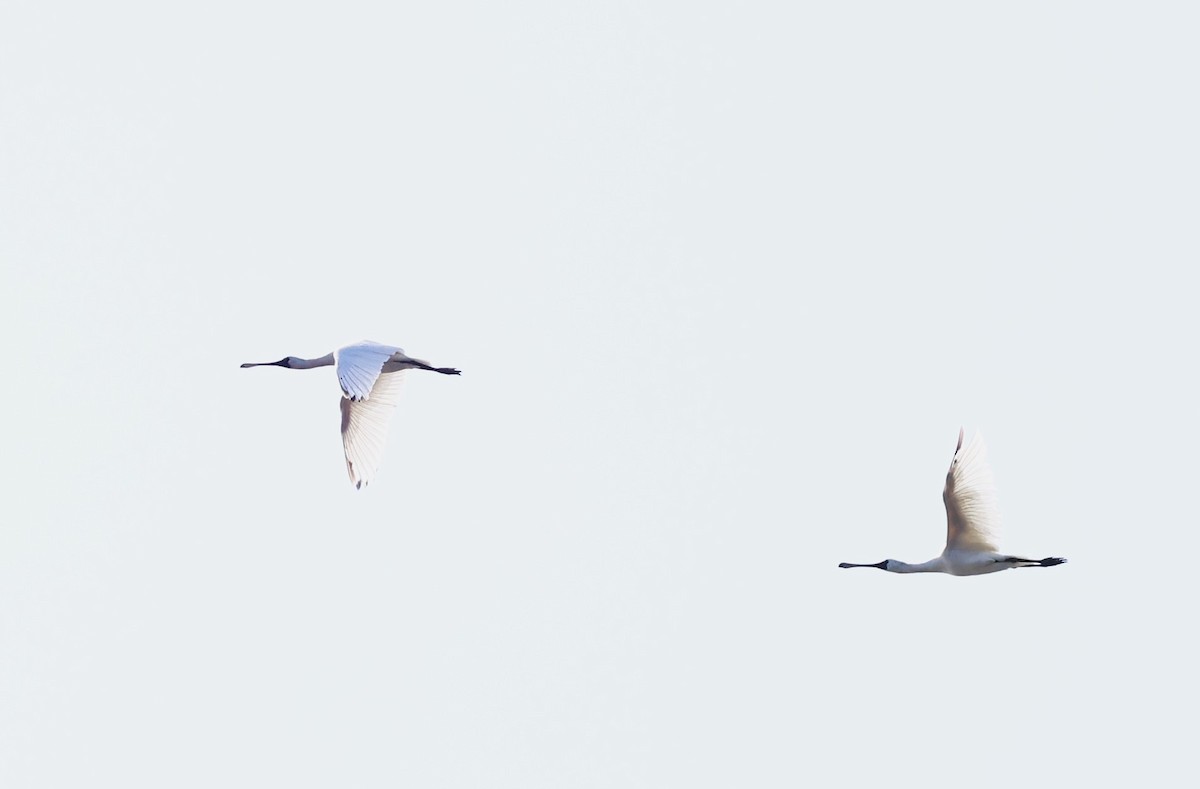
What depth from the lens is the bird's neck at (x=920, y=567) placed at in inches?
787

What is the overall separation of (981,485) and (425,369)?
5988 millimetres

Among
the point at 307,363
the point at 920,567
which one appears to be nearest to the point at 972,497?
the point at 920,567

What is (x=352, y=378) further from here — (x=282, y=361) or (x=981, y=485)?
(x=981, y=485)

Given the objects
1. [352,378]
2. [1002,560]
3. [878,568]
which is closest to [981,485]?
[1002,560]

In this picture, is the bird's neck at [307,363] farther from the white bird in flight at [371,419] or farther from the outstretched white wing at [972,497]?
the outstretched white wing at [972,497]

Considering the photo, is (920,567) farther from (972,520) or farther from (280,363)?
(280,363)

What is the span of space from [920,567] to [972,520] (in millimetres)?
1081

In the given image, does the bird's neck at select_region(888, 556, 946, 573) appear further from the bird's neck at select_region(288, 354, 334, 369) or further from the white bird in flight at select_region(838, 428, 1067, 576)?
the bird's neck at select_region(288, 354, 334, 369)

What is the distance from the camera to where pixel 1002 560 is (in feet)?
64.0

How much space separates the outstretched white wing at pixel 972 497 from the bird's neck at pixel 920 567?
19.7 inches

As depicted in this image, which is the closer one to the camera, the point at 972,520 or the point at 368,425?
the point at 972,520

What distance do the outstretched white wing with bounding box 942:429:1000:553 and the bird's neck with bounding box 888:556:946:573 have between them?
0.50 metres

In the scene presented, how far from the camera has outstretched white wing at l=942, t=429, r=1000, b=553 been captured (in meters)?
19.1

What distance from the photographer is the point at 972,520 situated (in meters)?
19.4
